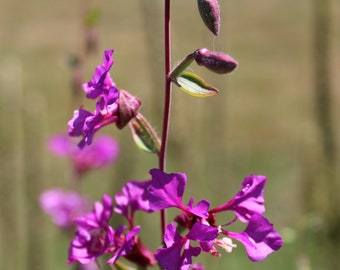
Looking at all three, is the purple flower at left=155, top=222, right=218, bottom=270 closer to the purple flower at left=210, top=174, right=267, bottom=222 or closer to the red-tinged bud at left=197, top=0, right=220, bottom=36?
the purple flower at left=210, top=174, right=267, bottom=222

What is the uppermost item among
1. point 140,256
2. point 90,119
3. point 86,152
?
point 90,119

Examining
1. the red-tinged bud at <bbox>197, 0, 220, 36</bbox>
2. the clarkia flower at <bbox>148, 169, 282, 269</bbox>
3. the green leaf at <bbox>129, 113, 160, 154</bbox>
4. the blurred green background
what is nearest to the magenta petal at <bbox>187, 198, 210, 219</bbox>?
the clarkia flower at <bbox>148, 169, 282, 269</bbox>

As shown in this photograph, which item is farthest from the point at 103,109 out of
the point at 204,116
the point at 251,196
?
the point at 204,116

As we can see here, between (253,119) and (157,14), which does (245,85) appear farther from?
(157,14)

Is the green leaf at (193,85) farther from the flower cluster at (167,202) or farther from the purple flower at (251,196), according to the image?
the purple flower at (251,196)

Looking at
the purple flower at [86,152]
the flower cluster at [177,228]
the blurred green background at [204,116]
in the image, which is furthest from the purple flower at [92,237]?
the purple flower at [86,152]

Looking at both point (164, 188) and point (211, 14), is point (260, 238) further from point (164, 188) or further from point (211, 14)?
point (211, 14)

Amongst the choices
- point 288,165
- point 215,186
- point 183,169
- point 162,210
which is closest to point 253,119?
point 288,165
